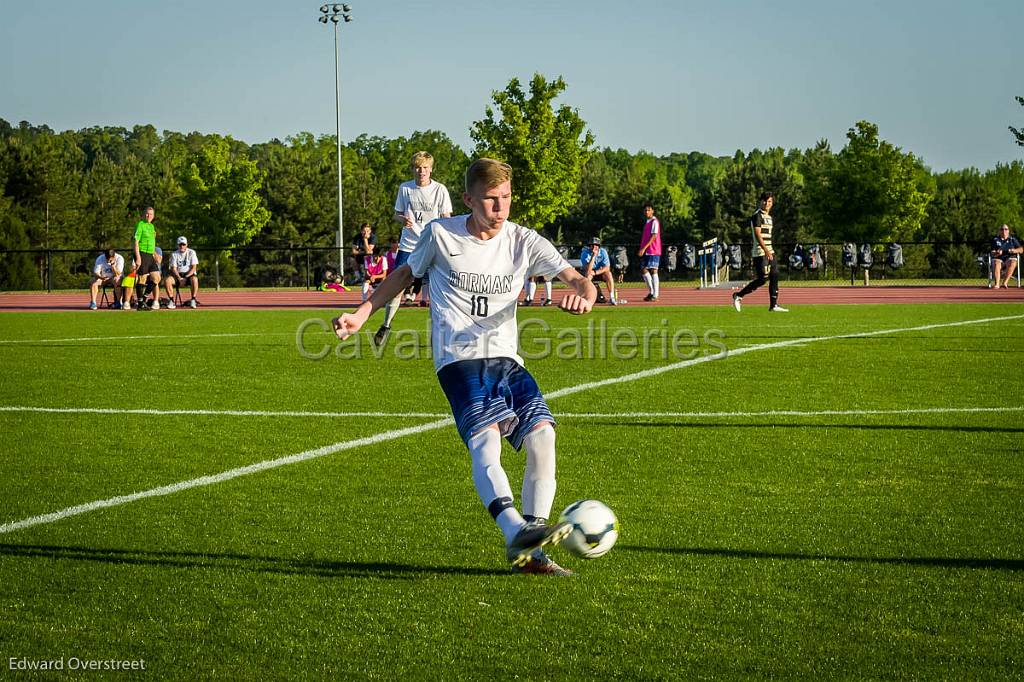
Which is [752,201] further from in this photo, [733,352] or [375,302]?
[375,302]

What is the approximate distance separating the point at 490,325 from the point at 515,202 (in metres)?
56.4

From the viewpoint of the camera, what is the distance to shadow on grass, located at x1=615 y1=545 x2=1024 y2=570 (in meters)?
4.95

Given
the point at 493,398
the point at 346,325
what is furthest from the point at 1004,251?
the point at 346,325

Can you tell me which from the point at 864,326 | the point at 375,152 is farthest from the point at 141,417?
the point at 375,152

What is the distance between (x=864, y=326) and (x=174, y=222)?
206 ft

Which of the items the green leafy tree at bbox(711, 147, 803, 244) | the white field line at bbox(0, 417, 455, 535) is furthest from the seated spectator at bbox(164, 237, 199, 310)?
the green leafy tree at bbox(711, 147, 803, 244)

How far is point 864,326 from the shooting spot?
1977cm

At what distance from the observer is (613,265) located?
160 feet

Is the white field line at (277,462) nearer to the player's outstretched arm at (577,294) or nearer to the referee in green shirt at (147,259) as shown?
the player's outstretched arm at (577,294)

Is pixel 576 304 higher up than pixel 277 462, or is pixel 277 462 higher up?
pixel 576 304

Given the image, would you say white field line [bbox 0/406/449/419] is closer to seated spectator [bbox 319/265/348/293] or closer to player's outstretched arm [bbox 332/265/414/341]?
player's outstretched arm [bbox 332/265/414/341]

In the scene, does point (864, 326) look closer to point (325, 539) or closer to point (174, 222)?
point (325, 539)

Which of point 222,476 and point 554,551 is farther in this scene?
point 222,476

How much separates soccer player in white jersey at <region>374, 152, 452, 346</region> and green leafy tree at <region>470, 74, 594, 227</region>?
141ft
